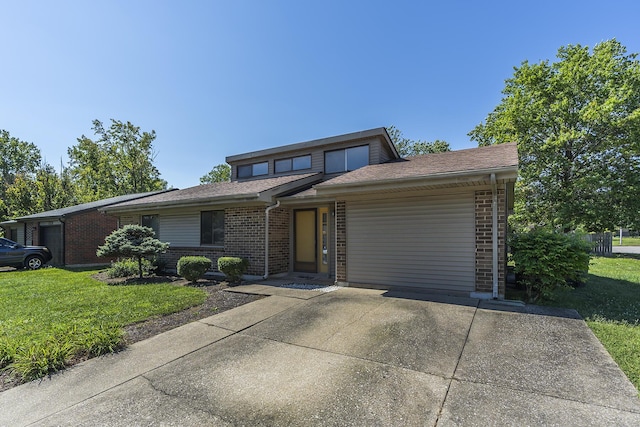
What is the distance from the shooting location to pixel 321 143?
11.8 meters

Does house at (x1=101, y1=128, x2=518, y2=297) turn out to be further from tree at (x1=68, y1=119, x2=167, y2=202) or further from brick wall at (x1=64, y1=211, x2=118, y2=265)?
tree at (x1=68, y1=119, x2=167, y2=202)

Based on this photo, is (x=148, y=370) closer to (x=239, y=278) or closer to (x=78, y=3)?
(x=239, y=278)

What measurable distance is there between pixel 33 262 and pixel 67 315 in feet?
40.6

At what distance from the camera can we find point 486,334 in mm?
4133

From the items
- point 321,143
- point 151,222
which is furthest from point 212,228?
point 321,143

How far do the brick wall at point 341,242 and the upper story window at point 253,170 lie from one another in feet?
22.3

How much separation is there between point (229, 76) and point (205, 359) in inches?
409

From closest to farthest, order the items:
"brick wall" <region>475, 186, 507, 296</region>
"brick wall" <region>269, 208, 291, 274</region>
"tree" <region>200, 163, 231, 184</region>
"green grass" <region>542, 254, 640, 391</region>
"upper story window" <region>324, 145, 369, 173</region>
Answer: "green grass" <region>542, 254, 640, 391</region>, "brick wall" <region>475, 186, 507, 296</region>, "brick wall" <region>269, 208, 291, 274</region>, "upper story window" <region>324, 145, 369, 173</region>, "tree" <region>200, 163, 231, 184</region>

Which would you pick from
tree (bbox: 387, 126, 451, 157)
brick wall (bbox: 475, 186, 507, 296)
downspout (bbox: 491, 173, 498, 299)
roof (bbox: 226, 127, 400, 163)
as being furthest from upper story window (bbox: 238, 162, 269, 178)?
tree (bbox: 387, 126, 451, 157)

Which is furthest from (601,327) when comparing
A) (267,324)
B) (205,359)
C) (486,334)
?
(205,359)

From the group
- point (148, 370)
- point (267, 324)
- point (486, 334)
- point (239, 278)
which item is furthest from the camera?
point (239, 278)

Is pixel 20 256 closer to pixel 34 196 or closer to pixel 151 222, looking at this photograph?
pixel 151 222

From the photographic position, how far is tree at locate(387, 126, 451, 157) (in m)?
31.3

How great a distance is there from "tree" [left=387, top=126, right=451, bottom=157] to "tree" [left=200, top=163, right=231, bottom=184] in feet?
76.8
